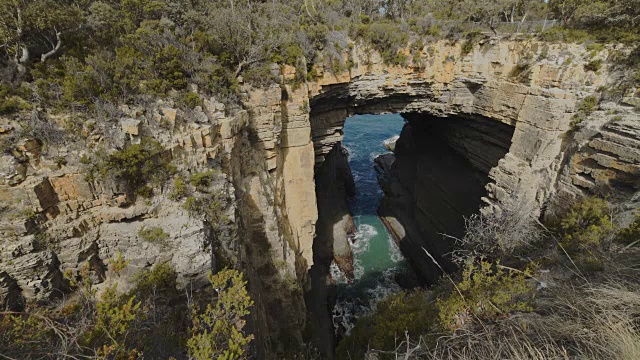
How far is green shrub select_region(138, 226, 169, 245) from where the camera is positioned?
7.27 metres

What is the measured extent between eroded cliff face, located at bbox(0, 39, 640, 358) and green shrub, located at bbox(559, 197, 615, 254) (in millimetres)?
937

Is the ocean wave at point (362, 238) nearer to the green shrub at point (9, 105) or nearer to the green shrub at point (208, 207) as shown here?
the green shrub at point (208, 207)

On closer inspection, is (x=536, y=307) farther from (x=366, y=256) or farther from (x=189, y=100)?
(x=366, y=256)

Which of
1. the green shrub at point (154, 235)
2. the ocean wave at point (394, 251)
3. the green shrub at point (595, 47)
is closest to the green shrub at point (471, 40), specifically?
the green shrub at point (595, 47)

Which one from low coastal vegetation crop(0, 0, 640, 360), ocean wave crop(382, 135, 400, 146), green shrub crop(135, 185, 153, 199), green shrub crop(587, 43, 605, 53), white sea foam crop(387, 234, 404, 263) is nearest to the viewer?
low coastal vegetation crop(0, 0, 640, 360)

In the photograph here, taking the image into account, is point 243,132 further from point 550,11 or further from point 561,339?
point 550,11

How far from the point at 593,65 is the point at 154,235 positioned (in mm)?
18004

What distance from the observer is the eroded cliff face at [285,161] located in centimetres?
661

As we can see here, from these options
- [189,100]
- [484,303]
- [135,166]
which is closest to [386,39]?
[189,100]

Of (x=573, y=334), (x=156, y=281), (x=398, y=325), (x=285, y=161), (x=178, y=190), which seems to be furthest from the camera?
(x=285, y=161)

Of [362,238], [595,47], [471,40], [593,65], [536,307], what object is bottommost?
[362,238]

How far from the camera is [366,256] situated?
24719 millimetres

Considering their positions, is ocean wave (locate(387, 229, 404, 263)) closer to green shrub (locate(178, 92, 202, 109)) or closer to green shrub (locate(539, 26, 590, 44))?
green shrub (locate(539, 26, 590, 44))

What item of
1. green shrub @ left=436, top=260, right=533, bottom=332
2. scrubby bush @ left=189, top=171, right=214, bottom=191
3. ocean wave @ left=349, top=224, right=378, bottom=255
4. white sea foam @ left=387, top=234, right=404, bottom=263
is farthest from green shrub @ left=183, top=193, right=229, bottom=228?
white sea foam @ left=387, top=234, right=404, bottom=263
